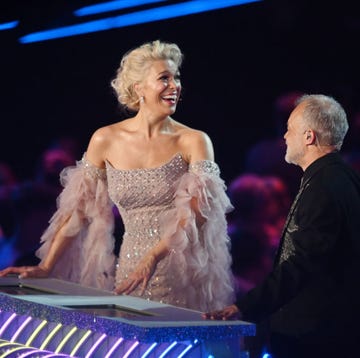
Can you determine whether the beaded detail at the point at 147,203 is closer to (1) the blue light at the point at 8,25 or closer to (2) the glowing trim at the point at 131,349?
(2) the glowing trim at the point at 131,349

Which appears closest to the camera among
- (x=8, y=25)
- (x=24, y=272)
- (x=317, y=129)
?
(x=317, y=129)

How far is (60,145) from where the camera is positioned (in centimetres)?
695

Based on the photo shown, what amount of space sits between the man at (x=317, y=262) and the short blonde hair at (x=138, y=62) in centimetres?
126

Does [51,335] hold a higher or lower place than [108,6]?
lower

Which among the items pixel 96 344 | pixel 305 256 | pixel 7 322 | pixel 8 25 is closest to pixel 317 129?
pixel 305 256

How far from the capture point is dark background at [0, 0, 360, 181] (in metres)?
5.25

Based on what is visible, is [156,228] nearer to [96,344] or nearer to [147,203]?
[147,203]

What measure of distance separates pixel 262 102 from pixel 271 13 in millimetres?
526

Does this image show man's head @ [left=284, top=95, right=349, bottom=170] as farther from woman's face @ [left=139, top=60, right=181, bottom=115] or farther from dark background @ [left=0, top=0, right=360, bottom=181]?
dark background @ [left=0, top=0, right=360, bottom=181]

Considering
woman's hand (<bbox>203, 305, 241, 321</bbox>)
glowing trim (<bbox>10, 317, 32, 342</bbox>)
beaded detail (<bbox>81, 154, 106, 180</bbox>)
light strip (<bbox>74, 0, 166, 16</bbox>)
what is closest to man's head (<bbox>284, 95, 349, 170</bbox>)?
woman's hand (<bbox>203, 305, 241, 321</bbox>)

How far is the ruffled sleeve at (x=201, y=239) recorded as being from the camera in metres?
4.08

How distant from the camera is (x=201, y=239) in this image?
165 inches

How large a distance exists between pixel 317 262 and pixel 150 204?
148 centimetres

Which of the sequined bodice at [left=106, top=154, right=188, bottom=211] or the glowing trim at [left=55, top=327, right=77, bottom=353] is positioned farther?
the sequined bodice at [left=106, top=154, right=188, bottom=211]
